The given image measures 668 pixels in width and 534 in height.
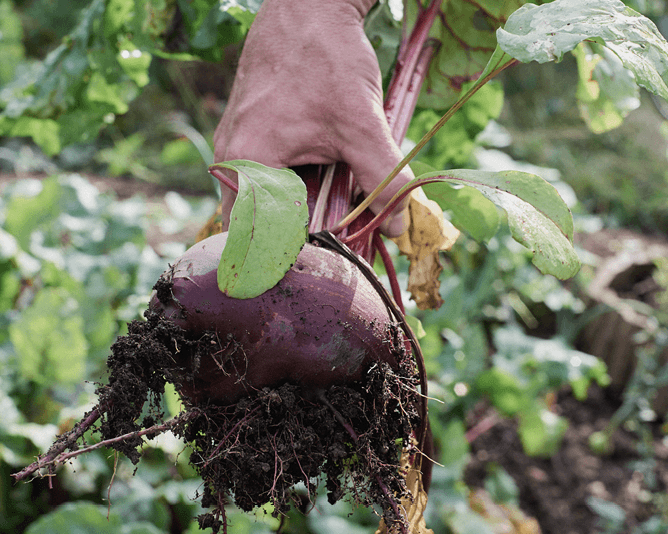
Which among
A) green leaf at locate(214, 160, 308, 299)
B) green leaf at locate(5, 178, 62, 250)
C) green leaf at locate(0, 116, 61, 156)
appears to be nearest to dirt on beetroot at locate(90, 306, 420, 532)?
green leaf at locate(214, 160, 308, 299)

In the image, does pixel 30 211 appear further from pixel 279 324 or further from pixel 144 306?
pixel 279 324

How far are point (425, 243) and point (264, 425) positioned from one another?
46 centimetres

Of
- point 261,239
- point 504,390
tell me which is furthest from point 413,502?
point 504,390

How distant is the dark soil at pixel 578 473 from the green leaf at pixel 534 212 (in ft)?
7.40

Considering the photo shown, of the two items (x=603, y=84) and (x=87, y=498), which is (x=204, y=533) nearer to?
(x=87, y=498)

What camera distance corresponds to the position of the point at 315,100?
88 centimetres

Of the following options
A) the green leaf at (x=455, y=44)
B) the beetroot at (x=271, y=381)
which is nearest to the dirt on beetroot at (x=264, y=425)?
the beetroot at (x=271, y=381)

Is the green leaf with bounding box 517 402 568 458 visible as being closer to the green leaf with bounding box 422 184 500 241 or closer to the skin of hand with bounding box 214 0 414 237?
the green leaf with bounding box 422 184 500 241

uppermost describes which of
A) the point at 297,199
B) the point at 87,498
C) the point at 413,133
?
the point at 297,199

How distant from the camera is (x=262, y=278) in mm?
685

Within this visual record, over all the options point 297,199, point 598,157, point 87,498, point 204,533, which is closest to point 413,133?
point 297,199

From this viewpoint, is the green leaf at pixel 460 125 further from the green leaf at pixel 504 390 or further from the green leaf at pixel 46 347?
the green leaf at pixel 46 347

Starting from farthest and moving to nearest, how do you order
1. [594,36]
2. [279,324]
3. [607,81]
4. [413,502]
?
[607,81], [413,502], [279,324], [594,36]

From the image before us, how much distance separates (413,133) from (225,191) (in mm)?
715
